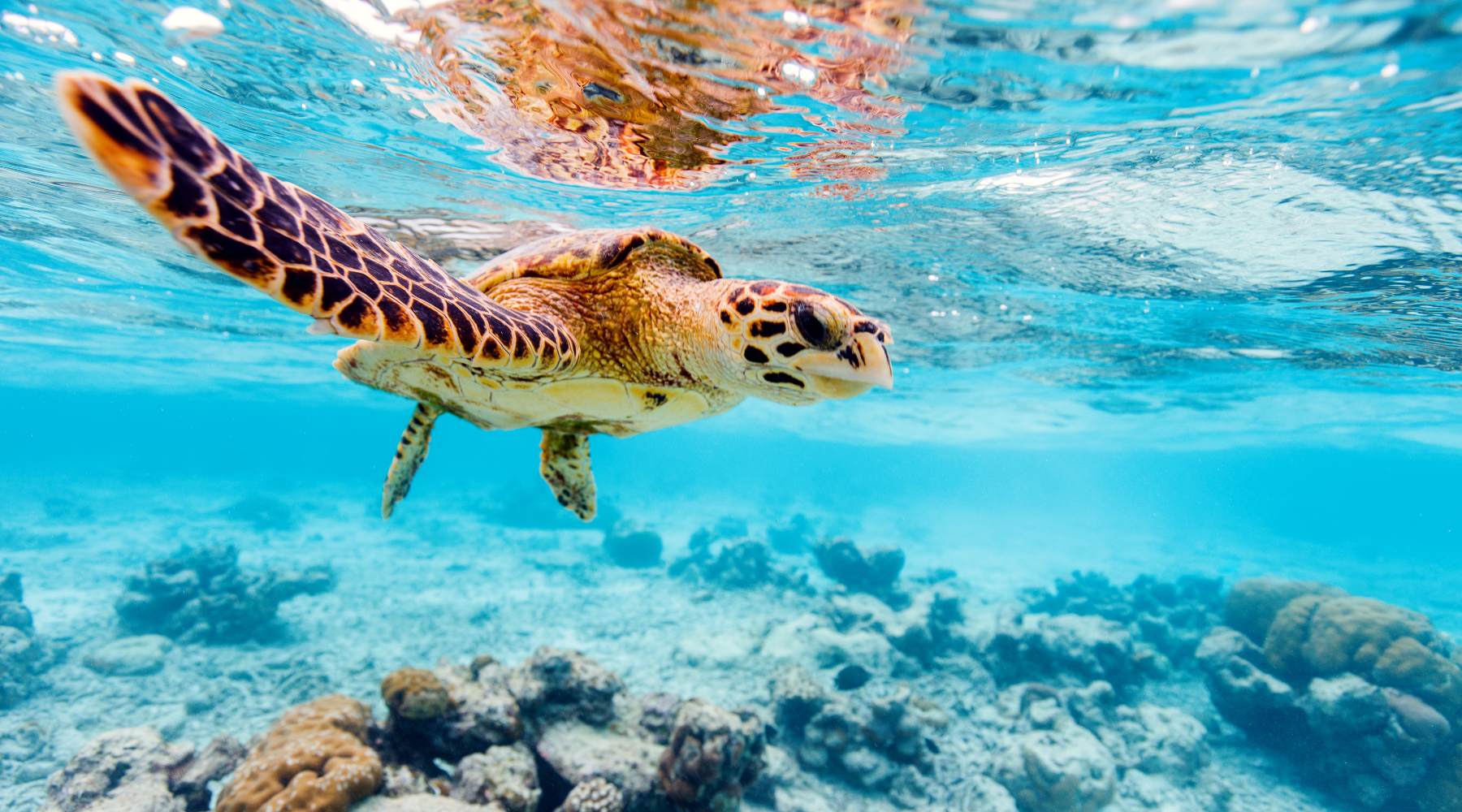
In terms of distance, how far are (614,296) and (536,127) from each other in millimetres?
3258

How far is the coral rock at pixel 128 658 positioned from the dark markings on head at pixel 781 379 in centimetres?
1126

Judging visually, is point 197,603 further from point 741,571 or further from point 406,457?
point 741,571

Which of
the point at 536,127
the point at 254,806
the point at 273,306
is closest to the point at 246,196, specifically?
the point at 254,806

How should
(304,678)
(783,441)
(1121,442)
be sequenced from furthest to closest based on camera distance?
(783,441) → (1121,442) → (304,678)

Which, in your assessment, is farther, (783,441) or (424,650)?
(783,441)

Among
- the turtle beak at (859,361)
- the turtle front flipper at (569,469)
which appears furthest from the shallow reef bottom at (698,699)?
the turtle beak at (859,361)

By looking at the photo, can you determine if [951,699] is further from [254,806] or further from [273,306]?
[273,306]

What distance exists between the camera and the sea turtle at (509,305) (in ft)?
4.50

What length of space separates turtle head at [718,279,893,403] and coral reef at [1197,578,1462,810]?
964 centimetres

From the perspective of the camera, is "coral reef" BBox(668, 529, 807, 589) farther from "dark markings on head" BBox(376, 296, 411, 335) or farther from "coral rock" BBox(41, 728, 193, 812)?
"dark markings on head" BBox(376, 296, 411, 335)

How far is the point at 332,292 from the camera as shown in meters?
1.68

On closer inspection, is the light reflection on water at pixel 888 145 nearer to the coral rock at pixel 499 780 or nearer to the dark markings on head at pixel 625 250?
the dark markings on head at pixel 625 250

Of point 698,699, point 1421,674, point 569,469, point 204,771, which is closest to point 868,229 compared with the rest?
point 569,469

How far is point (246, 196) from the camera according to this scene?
156cm
